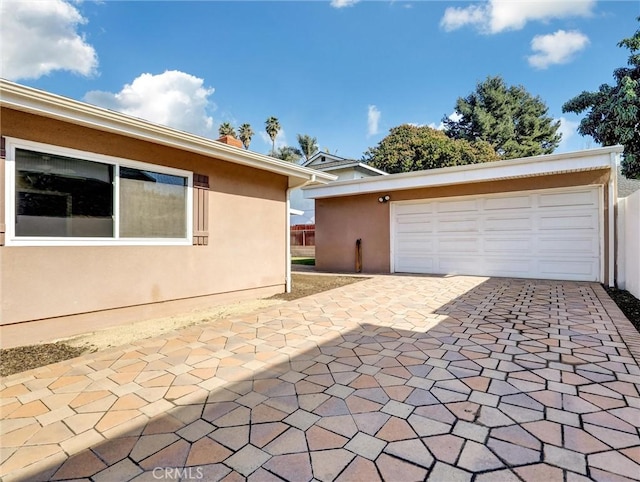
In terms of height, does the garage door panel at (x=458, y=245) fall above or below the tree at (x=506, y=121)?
below

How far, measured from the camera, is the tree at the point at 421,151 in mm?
23844

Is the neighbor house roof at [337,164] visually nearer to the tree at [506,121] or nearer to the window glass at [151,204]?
the window glass at [151,204]

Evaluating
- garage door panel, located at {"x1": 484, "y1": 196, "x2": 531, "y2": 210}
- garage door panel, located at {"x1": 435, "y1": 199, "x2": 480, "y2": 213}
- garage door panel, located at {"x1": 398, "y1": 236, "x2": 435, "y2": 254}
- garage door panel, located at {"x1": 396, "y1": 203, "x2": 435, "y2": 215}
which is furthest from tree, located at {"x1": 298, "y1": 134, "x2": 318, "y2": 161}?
garage door panel, located at {"x1": 484, "y1": 196, "x2": 531, "y2": 210}

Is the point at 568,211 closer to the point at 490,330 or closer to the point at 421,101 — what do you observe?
the point at 490,330

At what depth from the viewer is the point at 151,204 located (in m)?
4.88

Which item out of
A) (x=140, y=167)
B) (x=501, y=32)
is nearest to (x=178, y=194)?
(x=140, y=167)

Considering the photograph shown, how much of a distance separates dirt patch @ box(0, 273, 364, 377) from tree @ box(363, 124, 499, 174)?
853 inches

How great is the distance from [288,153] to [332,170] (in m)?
19.7

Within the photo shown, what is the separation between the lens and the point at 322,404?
231 centimetres

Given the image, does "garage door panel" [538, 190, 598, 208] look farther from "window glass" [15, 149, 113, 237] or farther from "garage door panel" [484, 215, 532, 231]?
"window glass" [15, 149, 113, 237]

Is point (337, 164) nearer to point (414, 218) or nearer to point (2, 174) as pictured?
point (414, 218)

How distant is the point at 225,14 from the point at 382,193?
6.55 meters

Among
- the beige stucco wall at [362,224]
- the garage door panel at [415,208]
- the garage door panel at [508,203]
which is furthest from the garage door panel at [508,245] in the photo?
the garage door panel at [415,208]

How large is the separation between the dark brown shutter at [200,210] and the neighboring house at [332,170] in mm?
11585
